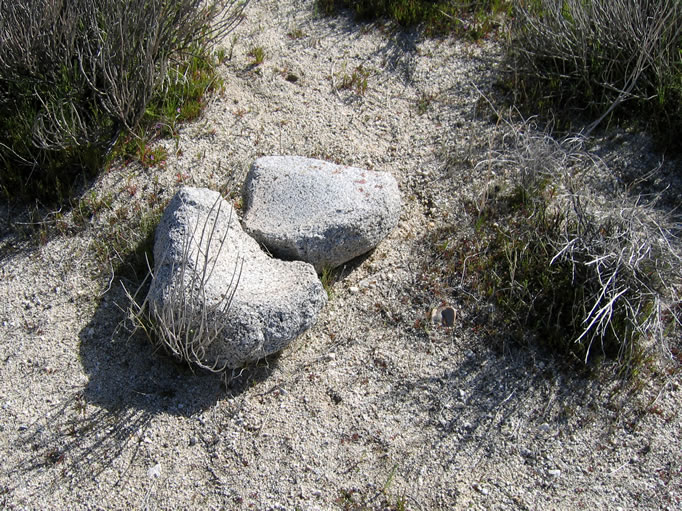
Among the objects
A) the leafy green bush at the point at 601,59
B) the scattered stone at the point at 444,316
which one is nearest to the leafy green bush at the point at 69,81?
the scattered stone at the point at 444,316

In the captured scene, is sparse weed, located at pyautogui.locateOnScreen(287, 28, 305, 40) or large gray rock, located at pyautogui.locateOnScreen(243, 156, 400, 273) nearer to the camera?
large gray rock, located at pyautogui.locateOnScreen(243, 156, 400, 273)

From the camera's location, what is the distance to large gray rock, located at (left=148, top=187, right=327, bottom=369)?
126 inches

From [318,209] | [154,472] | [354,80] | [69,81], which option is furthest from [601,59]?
[154,472]

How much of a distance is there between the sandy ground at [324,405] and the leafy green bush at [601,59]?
104 cm

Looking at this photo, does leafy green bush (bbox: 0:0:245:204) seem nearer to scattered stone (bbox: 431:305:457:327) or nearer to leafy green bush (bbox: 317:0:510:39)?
leafy green bush (bbox: 317:0:510:39)

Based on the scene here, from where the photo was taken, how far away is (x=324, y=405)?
11.4 feet

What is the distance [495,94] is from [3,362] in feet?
12.2

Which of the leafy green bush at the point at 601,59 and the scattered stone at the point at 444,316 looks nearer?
the scattered stone at the point at 444,316

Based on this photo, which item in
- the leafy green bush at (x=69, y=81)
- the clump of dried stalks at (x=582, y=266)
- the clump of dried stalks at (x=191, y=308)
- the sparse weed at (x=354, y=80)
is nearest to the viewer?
the clump of dried stalks at (x=191, y=308)

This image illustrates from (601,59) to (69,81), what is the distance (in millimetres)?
3596

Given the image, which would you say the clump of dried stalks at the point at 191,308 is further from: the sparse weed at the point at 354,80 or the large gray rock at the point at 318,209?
the sparse weed at the point at 354,80

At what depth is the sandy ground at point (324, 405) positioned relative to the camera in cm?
321

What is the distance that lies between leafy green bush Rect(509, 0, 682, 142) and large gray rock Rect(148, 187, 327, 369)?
2.40 metres

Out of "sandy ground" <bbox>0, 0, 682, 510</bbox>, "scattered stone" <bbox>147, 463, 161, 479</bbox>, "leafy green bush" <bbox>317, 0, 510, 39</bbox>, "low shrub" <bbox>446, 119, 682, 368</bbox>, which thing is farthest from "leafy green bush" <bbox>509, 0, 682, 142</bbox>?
"scattered stone" <bbox>147, 463, 161, 479</bbox>
